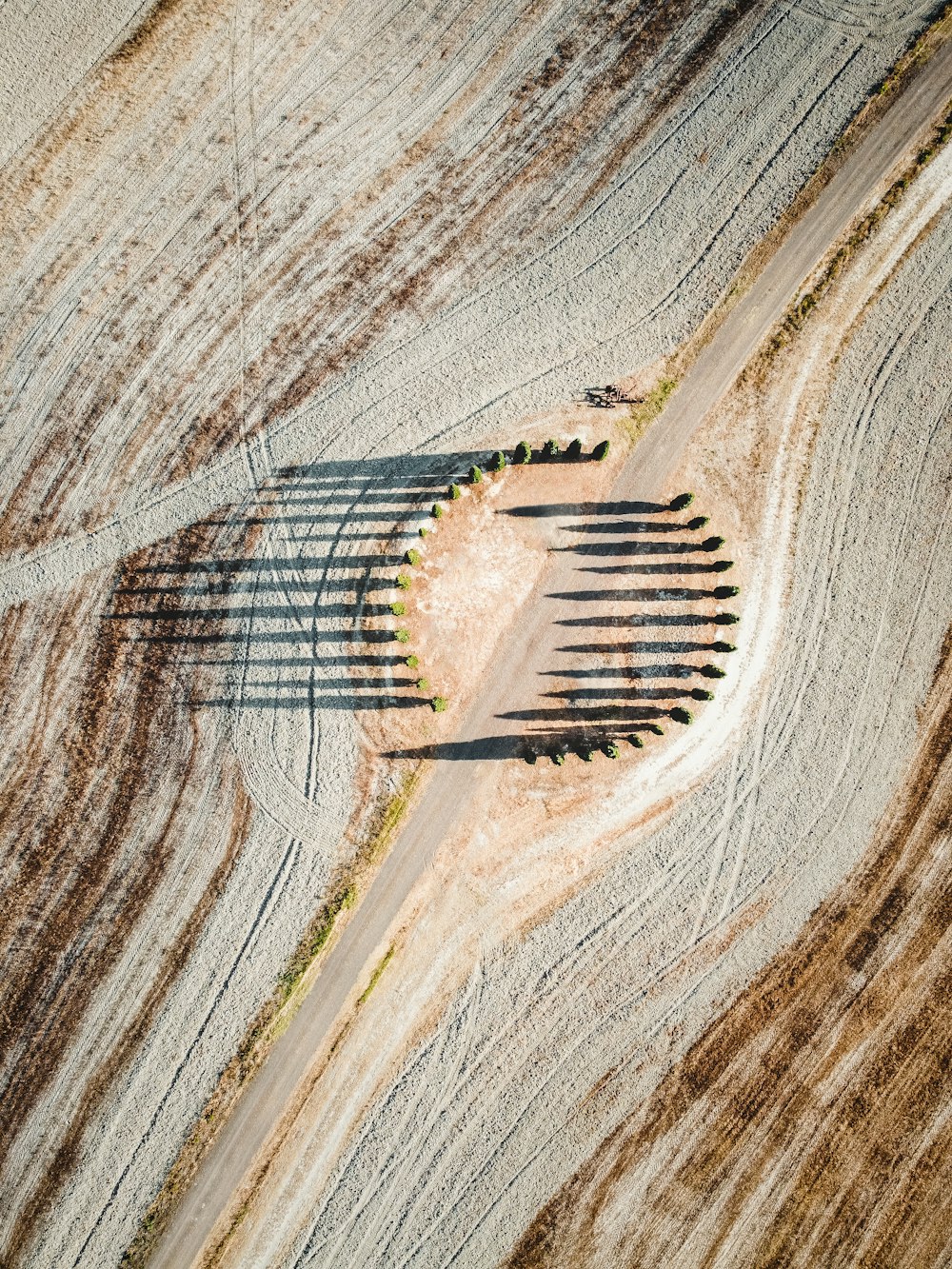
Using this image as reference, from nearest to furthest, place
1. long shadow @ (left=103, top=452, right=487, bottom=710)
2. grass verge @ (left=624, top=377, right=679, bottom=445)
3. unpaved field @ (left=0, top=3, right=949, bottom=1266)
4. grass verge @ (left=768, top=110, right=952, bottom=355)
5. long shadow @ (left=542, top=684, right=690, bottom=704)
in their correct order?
unpaved field @ (left=0, top=3, right=949, bottom=1266), long shadow @ (left=103, top=452, right=487, bottom=710), long shadow @ (left=542, top=684, right=690, bottom=704), grass verge @ (left=624, top=377, right=679, bottom=445), grass verge @ (left=768, top=110, right=952, bottom=355)

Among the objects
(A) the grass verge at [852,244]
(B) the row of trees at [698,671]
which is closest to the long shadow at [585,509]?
(B) the row of trees at [698,671]

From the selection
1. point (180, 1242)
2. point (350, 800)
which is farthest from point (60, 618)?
point (180, 1242)

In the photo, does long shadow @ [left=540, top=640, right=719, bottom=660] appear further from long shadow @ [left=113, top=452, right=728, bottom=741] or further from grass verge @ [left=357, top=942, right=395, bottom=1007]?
grass verge @ [left=357, top=942, right=395, bottom=1007]

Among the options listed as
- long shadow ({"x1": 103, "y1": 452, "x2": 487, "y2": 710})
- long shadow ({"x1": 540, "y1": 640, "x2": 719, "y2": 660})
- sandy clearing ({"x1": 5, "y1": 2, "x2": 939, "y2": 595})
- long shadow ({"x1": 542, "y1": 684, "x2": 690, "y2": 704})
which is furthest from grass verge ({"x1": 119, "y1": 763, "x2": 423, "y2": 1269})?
sandy clearing ({"x1": 5, "y1": 2, "x2": 939, "y2": 595})

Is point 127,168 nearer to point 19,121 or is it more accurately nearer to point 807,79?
point 19,121

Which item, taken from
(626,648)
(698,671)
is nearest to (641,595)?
(626,648)

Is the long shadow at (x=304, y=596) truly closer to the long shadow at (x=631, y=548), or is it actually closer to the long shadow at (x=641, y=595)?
the long shadow at (x=631, y=548)

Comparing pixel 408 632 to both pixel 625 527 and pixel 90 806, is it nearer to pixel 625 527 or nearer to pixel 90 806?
pixel 625 527
